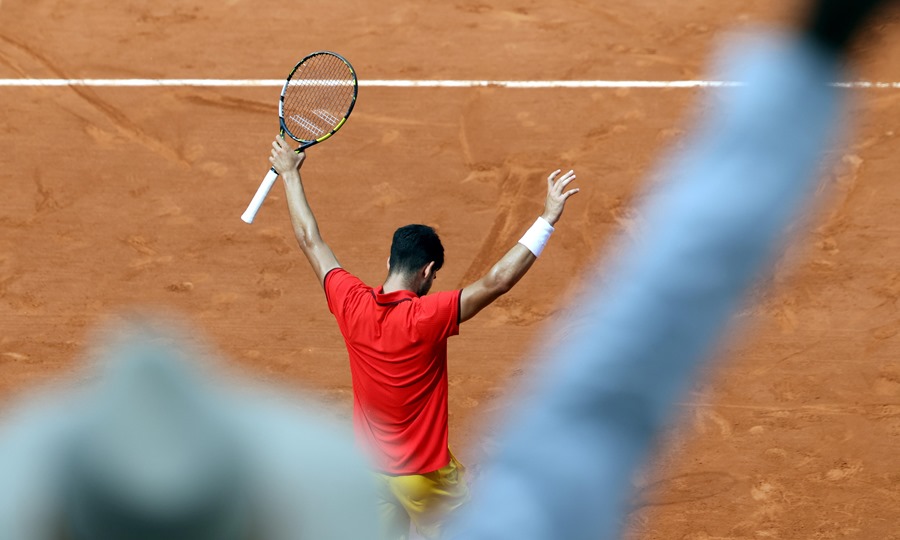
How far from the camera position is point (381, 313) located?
5203 millimetres

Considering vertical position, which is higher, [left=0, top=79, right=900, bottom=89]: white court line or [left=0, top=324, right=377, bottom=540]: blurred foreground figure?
[left=0, top=79, right=900, bottom=89]: white court line

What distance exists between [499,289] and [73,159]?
5810mm

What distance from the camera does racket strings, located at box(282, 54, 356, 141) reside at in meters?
8.35

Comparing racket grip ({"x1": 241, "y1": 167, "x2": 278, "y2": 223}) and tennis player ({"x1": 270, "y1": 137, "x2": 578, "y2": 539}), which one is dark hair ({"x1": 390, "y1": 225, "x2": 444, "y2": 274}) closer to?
tennis player ({"x1": 270, "y1": 137, "x2": 578, "y2": 539})

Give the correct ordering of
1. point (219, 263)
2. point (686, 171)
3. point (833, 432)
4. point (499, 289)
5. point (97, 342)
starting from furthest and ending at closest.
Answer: point (686, 171)
point (219, 263)
point (97, 342)
point (833, 432)
point (499, 289)

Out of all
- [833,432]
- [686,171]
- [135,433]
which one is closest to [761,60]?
[686,171]

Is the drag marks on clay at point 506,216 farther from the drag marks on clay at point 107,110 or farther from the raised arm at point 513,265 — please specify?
the raised arm at point 513,265

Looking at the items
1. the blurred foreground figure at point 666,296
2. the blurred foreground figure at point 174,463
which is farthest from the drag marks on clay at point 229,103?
the blurred foreground figure at point 666,296

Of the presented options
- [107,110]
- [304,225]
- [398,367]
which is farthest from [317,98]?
[398,367]

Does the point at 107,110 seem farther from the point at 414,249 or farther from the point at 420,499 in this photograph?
the point at 420,499

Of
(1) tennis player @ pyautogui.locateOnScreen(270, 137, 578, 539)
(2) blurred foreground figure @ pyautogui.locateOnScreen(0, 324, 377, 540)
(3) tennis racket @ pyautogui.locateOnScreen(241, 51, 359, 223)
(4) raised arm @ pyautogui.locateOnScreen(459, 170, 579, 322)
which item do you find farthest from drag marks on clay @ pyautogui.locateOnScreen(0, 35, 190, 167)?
(4) raised arm @ pyautogui.locateOnScreen(459, 170, 579, 322)

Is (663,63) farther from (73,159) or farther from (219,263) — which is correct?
(73,159)

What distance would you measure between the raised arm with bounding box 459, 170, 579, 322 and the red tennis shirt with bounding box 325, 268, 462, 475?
0.07 meters

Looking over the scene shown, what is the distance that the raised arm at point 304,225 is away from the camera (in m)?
5.54
